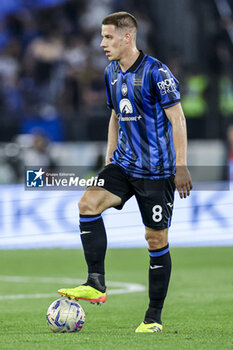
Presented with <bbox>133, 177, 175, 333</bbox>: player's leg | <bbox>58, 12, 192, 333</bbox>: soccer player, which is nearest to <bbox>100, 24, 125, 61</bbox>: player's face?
<bbox>58, 12, 192, 333</bbox>: soccer player

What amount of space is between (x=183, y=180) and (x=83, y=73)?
43.3 feet

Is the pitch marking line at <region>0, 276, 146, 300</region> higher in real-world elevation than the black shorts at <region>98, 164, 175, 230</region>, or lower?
lower

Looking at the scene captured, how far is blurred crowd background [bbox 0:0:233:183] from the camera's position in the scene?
15641 mm

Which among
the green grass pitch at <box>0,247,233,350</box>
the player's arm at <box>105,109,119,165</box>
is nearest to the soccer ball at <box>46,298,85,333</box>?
the green grass pitch at <box>0,247,233,350</box>

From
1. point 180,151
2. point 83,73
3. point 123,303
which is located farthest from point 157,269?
point 83,73

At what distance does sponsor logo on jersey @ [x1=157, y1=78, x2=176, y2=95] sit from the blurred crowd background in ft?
32.1

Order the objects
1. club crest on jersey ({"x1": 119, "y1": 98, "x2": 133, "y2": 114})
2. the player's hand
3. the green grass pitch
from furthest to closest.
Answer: club crest on jersey ({"x1": 119, "y1": 98, "x2": 133, "y2": 114}), the player's hand, the green grass pitch

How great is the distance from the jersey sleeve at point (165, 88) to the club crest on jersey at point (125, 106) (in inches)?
9.6

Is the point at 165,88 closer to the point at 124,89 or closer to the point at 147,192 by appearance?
the point at 124,89

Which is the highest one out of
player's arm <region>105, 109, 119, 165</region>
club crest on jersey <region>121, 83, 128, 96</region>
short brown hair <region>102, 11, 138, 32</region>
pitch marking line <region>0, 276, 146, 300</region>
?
short brown hair <region>102, 11, 138, 32</region>

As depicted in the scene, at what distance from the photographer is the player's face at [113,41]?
19.2 ft

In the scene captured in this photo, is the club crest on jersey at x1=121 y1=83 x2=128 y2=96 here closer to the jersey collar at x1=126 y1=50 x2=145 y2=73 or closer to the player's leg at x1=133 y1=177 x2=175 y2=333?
the jersey collar at x1=126 y1=50 x2=145 y2=73

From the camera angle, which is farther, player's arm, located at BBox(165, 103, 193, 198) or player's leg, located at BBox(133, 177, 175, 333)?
player's leg, located at BBox(133, 177, 175, 333)

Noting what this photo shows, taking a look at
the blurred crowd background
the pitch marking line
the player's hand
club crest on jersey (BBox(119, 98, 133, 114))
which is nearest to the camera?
the player's hand
